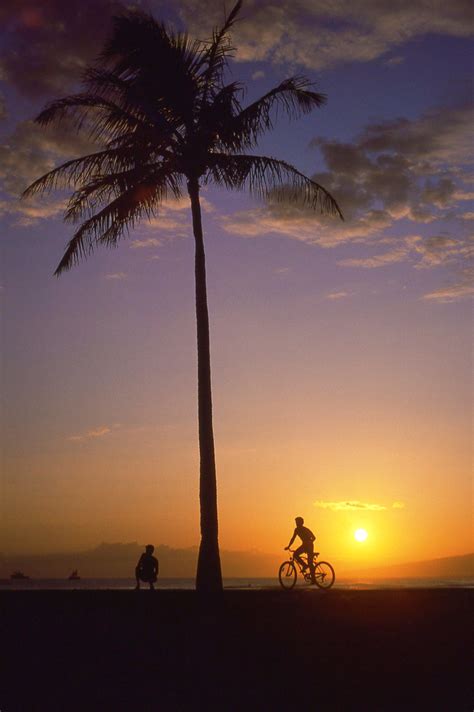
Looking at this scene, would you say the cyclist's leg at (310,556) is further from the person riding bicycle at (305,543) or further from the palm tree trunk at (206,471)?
the palm tree trunk at (206,471)

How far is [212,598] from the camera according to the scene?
19.5 meters

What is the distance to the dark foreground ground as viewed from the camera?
740 centimetres

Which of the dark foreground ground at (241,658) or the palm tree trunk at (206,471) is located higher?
the palm tree trunk at (206,471)

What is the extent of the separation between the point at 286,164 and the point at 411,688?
17.6 meters

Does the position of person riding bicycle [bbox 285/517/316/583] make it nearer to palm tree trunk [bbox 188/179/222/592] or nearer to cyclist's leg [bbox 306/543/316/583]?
cyclist's leg [bbox 306/543/316/583]

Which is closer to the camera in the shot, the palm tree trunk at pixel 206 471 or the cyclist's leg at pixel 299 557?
the palm tree trunk at pixel 206 471

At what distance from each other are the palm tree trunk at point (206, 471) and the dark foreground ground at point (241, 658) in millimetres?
3240

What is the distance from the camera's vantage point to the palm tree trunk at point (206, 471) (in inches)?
800

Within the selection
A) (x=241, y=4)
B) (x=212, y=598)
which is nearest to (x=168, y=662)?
(x=212, y=598)

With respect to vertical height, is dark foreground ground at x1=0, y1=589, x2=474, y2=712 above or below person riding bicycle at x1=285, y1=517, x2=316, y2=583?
below

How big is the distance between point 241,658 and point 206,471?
1103 centimetres

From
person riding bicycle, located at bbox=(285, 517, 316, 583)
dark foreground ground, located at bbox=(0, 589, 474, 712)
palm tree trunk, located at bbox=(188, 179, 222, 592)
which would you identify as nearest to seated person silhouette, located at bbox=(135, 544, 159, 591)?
palm tree trunk, located at bbox=(188, 179, 222, 592)

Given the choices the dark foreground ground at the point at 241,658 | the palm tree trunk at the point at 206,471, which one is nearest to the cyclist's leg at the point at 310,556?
the palm tree trunk at the point at 206,471

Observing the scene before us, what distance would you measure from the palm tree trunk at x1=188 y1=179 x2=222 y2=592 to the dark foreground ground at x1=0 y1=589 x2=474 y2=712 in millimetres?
3240
